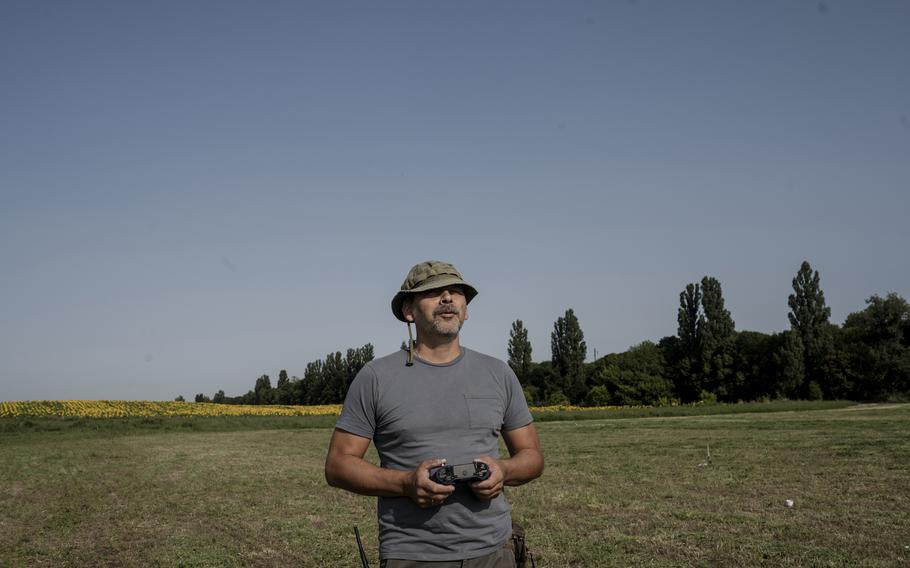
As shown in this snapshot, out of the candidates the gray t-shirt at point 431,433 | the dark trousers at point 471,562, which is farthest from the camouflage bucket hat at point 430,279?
the dark trousers at point 471,562

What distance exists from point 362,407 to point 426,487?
0.59m

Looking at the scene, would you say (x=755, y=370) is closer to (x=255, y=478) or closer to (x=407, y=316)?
(x=255, y=478)

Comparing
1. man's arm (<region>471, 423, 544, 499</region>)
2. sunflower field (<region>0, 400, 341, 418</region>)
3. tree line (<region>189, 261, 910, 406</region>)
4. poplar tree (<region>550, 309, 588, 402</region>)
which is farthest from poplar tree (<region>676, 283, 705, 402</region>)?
man's arm (<region>471, 423, 544, 499</region>)

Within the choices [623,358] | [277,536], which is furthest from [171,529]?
[623,358]

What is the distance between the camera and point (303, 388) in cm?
11762

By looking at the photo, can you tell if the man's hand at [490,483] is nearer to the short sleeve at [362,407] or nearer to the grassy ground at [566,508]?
the short sleeve at [362,407]

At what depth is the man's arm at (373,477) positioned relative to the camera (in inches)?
133

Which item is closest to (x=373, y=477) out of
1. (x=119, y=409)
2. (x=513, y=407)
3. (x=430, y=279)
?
(x=513, y=407)

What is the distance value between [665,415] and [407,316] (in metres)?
52.0

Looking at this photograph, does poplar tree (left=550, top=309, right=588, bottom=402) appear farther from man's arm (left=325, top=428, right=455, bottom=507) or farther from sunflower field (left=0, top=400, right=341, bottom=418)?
man's arm (left=325, top=428, right=455, bottom=507)

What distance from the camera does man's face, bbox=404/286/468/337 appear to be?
12.5ft

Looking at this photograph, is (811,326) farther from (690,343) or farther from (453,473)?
(453,473)

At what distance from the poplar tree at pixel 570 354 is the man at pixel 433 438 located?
85.9 m

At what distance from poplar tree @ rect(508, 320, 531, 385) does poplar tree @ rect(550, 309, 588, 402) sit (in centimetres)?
395
